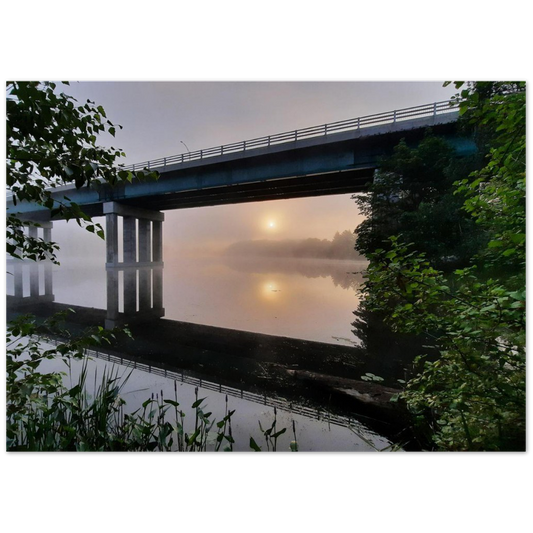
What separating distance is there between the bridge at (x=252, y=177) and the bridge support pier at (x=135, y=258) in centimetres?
8

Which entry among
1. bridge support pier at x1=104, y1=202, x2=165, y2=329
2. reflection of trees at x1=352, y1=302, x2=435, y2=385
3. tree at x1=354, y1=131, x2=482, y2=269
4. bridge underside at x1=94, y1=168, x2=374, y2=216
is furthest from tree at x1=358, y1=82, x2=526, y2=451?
bridge underside at x1=94, y1=168, x2=374, y2=216

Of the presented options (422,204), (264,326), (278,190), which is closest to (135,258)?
(278,190)

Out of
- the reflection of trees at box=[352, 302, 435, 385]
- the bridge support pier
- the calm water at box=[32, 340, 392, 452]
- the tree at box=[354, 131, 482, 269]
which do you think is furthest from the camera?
the bridge support pier

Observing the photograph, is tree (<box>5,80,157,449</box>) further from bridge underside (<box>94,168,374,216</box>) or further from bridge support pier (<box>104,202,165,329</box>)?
bridge underside (<box>94,168,374,216</box>)

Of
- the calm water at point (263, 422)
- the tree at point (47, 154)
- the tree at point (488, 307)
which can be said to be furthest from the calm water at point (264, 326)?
the tree at point (47, 154)

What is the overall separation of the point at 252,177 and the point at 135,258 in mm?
20363

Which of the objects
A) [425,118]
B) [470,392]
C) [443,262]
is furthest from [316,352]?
[425,118]

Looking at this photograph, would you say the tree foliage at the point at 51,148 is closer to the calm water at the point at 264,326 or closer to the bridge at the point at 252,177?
the calm water at the point at 264,326

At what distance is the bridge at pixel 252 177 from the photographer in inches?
559

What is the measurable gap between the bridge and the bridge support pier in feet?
0.26

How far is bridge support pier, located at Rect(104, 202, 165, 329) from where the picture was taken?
49.4 ft
